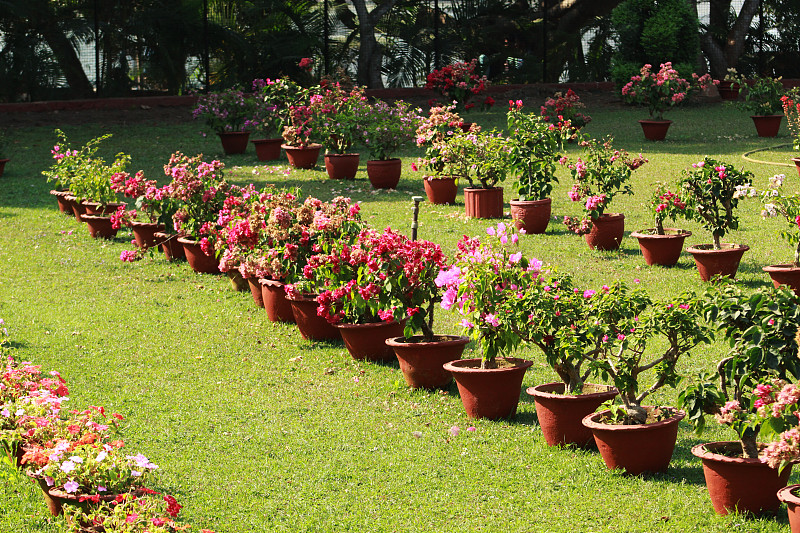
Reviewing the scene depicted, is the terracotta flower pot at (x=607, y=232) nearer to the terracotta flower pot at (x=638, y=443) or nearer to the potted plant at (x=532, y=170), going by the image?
the potted plant at (x=532, y=170)

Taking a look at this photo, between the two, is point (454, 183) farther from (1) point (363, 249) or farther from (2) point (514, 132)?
(1) point (363, 249)

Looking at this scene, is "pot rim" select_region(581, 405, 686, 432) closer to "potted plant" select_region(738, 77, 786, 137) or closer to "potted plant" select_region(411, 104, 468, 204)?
"potted plant" select_region(411, 104, 468, 204)

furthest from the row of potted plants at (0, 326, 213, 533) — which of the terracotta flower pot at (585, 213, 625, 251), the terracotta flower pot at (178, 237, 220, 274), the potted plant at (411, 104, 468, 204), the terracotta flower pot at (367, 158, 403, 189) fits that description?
the terracotta flower pot at (367, 158, 403, 189)

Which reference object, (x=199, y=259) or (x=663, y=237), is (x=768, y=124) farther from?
(x=199, y=259)

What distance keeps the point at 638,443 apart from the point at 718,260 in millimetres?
3786

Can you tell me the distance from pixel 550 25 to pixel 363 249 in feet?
60.6

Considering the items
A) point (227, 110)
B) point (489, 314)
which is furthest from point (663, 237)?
point (227, 110)

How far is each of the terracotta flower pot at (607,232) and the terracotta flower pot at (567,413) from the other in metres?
4.38

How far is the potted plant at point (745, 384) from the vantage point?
165 inches

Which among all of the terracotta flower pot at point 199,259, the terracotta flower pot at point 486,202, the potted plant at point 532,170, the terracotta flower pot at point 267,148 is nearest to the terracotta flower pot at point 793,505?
the terracotta flower pot at point 199,259

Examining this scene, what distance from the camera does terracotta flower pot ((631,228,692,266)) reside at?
8789mm

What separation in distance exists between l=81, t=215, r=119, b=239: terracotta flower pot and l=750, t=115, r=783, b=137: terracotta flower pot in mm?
10781

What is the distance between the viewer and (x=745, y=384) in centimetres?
432

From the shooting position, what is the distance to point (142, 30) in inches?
797
